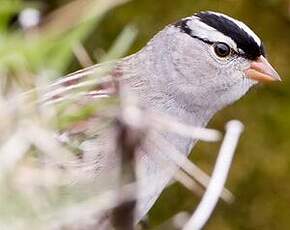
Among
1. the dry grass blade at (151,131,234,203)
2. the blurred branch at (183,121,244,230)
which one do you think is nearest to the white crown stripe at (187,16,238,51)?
the dry grass blade at (151,131,234,203)

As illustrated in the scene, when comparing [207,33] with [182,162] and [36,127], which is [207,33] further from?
[36,127]

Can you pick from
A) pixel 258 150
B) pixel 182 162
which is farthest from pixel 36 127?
pixel 258 150

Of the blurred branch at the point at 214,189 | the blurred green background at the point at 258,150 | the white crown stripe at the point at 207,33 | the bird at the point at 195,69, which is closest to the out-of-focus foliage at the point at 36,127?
the blurred branch at the point at 214,189

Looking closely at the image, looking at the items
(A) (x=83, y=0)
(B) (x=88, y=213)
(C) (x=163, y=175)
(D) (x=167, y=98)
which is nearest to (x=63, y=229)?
(B) (x=88, y=213)

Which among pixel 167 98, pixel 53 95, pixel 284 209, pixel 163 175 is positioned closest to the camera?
pixel 53 95

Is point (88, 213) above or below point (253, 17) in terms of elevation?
above

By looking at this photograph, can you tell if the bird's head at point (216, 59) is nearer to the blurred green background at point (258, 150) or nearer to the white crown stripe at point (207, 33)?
the white crown stripe at point (207, 33)

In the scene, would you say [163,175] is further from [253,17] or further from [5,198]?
[253,17]
